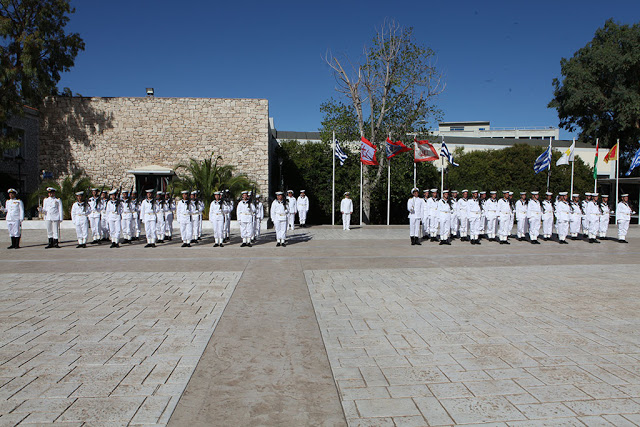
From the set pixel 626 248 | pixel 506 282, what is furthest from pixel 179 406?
pixel 626 248

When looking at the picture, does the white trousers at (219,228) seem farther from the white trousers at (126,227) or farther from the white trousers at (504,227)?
the white trousers at (504,227)

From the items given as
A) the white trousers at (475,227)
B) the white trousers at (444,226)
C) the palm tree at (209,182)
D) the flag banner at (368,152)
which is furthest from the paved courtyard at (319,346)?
the flag banner at (368,152)

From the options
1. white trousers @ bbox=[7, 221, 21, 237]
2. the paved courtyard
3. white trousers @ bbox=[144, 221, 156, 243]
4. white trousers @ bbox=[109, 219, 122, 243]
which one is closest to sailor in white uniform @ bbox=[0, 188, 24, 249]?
white trousers @ bbox=[7, 221, 21, 237]

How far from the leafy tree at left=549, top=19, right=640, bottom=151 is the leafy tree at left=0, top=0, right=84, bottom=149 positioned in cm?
3234

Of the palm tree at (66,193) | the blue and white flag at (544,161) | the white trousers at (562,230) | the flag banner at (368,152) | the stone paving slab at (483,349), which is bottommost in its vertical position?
the stone paving slab at (483,349)

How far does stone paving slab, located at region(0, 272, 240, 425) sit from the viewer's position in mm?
3504

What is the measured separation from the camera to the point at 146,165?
74.9 feet

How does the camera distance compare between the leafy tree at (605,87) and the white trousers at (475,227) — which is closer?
the white trousers at (475,227)

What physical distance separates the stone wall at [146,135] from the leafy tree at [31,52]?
1.28 m

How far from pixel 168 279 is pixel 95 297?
1662mm

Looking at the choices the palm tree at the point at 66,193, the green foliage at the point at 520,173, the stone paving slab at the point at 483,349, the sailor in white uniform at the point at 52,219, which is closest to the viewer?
the stone paving slab at the point at 483,349

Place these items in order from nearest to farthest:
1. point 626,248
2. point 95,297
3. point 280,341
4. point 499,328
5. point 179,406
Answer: point 179,406 → point 280,341 → point 499,328 → point 95,297 → point 626,248

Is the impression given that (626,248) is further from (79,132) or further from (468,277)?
(79,132)

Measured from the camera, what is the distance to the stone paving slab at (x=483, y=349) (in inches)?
137
